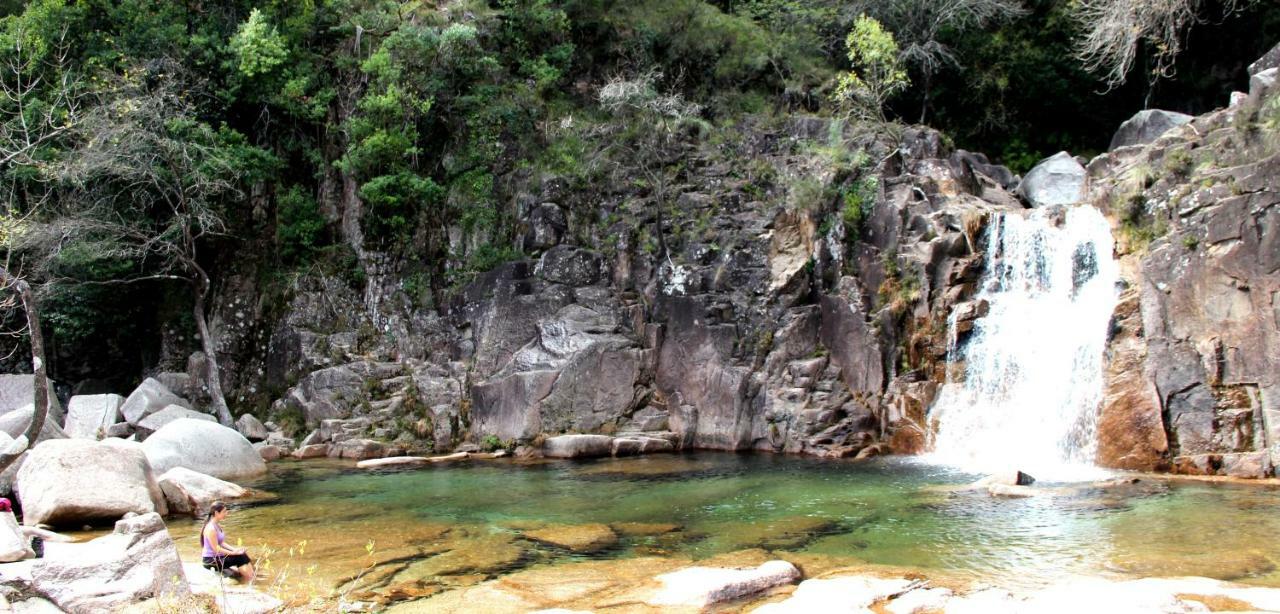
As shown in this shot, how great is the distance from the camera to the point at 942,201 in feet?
78.7

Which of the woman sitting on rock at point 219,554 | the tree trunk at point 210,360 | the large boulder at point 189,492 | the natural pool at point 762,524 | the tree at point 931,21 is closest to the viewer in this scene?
the woman sitting on rock at point 219,554

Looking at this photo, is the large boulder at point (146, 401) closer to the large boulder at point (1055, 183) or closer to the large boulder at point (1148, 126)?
the large boulder at point (1055, 183)

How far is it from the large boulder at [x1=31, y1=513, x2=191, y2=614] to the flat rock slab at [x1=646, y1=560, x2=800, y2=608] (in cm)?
479

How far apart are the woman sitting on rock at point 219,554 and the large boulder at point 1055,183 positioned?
68.9 ft

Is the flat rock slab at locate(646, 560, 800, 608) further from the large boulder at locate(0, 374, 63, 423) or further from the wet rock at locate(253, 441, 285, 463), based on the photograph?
the large boulder at locate(0, 374, 63, 423)

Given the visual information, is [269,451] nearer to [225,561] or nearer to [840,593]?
[225,561]

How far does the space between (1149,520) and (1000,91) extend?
21567 millimetres

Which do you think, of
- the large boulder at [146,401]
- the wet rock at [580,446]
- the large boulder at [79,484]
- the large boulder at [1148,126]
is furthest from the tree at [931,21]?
the large boulder at [79,484]

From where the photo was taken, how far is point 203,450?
20031 millimetres

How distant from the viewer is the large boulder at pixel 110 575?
883 cm

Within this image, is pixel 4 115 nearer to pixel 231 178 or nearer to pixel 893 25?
pixel 231 178

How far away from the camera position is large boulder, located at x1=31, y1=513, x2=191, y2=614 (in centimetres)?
883

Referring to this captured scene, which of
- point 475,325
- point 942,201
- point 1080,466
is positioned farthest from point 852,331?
point 475,325

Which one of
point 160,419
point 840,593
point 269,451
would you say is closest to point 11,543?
point 840,593
